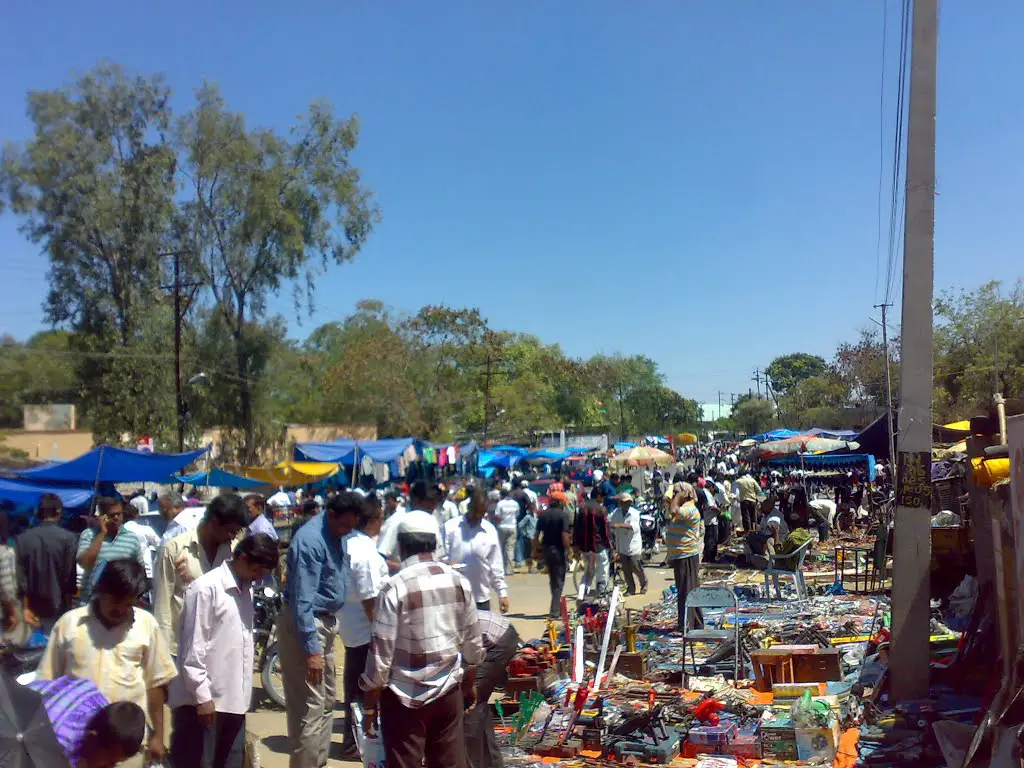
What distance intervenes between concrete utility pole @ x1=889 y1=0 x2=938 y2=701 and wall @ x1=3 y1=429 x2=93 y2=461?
36.7 meters

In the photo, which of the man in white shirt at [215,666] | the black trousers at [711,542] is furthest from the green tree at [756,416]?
the man in white shirt at [215,666]

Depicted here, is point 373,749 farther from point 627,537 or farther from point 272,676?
point 627,537

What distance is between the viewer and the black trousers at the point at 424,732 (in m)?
4.60

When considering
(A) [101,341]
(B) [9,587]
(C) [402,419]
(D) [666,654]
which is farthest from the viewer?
(C) [402,419]

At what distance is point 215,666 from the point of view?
443 centimetres

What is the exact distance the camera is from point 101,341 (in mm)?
32094

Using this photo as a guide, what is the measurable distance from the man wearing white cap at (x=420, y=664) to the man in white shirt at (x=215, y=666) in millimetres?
645

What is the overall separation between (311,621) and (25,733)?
2.94 meters

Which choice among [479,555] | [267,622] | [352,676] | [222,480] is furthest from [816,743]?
[222,480]

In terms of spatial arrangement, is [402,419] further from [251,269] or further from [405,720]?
[405,720]

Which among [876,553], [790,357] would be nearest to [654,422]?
[790,357]

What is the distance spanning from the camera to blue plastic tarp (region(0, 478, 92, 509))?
45.1 feet

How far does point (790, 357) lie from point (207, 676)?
131 metres

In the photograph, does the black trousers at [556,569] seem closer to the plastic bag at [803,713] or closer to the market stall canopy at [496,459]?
the plastic bag at [803,713]
